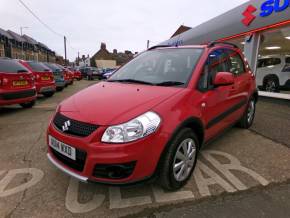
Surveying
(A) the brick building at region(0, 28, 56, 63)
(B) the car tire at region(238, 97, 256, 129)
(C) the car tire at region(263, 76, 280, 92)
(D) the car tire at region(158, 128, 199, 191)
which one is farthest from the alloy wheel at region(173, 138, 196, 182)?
(A) the brick building at region(0, 28, 56, 63)

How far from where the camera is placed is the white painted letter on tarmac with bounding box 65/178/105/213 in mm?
2395

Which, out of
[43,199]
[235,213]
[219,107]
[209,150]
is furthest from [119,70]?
[235,213]

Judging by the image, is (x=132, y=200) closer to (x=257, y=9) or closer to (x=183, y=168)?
(x=183, y=168)

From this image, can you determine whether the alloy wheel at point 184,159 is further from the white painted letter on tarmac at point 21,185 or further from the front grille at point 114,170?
the white painted letter on tarmac at point 21,185

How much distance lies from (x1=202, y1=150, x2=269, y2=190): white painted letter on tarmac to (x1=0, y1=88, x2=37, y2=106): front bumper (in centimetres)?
517

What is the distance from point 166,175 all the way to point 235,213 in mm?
756

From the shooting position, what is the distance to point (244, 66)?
15.2 ft

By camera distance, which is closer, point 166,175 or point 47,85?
point 166,175

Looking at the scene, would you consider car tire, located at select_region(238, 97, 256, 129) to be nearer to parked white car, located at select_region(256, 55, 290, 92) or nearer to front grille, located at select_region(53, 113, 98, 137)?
front grille, located at select_region(53, 113, 98, 137)

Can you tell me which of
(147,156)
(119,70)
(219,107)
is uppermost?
(119,70)

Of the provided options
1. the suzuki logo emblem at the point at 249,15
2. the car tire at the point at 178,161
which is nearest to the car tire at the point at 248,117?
the car tire at the point at 178,161

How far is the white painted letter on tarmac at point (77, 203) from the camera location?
2395 mm

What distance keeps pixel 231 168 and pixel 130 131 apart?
1784mm

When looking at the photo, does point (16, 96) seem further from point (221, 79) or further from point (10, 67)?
point (221, 79)
